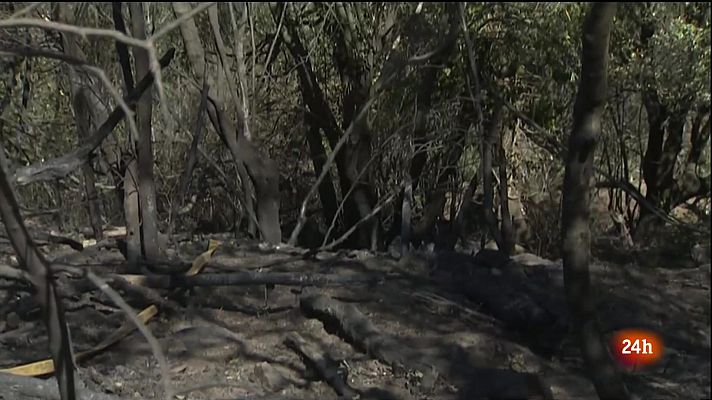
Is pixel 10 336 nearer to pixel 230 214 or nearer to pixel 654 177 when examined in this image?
pixel 230 214

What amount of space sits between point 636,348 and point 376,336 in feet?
5.79

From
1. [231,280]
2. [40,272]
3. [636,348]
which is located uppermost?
[40,272]

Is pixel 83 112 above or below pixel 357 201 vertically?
above

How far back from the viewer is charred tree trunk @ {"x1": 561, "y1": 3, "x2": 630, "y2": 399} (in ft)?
11.4

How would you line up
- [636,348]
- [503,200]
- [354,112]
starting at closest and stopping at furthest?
[636,348] < [354,112] < [503,200]

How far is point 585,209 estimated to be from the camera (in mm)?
3602

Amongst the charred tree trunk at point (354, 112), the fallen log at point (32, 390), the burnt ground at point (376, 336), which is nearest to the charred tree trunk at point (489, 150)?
the charred tree trunk at point (354, 112)

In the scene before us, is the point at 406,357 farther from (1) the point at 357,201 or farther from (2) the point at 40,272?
(1) the point at 357,201

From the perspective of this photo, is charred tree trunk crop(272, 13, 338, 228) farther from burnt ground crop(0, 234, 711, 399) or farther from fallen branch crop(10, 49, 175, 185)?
fallen branch crop(10, 49, 175, 185)

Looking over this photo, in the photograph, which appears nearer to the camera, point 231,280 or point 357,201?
point 231,280

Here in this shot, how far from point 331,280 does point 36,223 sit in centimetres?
585

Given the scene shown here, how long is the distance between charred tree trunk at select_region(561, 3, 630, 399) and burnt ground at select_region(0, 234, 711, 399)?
6.61 feet

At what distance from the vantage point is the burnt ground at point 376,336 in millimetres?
5945

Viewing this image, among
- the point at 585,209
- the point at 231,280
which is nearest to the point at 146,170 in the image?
the point at 231,280
